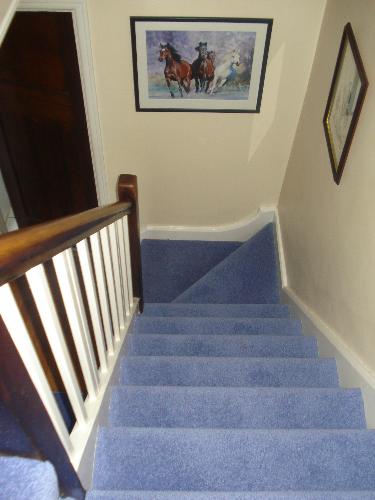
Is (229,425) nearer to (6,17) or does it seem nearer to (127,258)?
(127,258)

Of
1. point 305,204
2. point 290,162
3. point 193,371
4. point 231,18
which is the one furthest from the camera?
point 290,162

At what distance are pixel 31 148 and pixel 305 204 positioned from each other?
2266 millimetres

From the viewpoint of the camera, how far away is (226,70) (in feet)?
8.41

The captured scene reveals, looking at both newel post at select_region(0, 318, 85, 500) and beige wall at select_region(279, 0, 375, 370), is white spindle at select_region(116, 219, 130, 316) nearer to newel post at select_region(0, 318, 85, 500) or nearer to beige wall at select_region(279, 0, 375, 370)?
newel post at select_region(0, 318, 85, 500)

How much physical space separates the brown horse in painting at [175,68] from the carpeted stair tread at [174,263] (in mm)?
1458

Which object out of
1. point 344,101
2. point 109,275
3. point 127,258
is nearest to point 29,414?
point 109,275

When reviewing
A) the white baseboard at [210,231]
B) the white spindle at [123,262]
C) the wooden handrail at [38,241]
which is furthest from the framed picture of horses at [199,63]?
the wooden handrail at [38,241]

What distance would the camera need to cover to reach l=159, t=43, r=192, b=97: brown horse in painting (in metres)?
2.48

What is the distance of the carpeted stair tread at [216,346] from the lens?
74.8 inches

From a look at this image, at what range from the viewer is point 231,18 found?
2.34 metres

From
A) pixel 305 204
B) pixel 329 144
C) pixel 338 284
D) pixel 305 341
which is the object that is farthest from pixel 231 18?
pixel 305 341

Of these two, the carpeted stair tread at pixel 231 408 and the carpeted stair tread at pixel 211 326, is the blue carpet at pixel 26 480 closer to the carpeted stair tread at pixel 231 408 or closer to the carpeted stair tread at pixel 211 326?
the carpeted stair tread at pixel 231 408

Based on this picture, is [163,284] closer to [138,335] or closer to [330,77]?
[138,335]

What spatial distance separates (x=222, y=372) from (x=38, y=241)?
1164 mm
